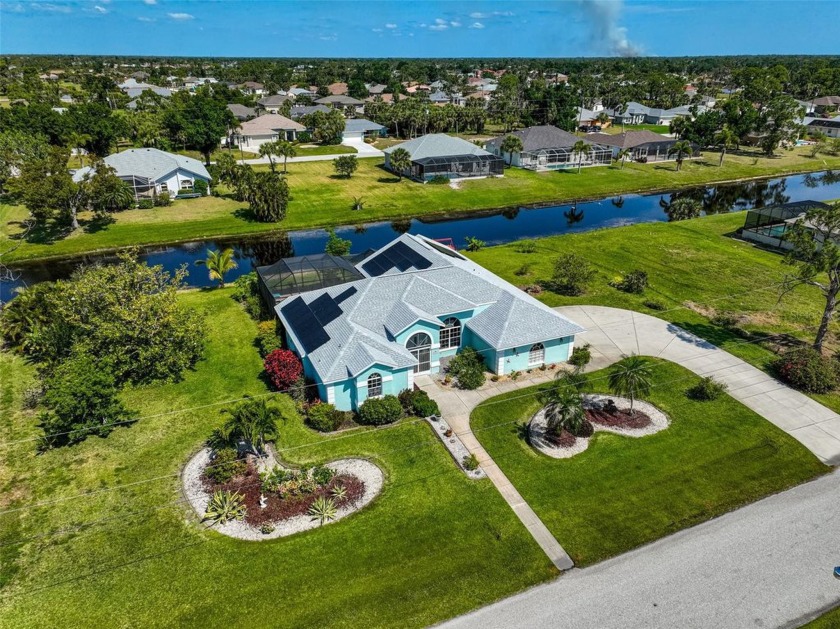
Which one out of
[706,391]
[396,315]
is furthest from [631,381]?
[396,315]

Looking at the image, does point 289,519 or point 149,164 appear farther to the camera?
point 149,164

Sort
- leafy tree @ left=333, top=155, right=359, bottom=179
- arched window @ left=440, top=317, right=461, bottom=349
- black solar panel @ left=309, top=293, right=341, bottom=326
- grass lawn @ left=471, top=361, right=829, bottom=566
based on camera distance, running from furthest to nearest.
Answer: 1. leafy tree @ left=333, top=155, right=359, bottom=179
2. arched window @ left=440, top=317, right=461, bottom=349
3. black solar panel @ left=309, top=293, right=341, bottom=326
4. grass lawn @ left=471, top=361, right=829, bottom=566

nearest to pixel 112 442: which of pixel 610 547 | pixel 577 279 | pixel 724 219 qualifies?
pixel 610 547

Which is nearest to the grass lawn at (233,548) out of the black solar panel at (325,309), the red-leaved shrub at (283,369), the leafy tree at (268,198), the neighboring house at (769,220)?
the red-leaved shrub at (283,369)

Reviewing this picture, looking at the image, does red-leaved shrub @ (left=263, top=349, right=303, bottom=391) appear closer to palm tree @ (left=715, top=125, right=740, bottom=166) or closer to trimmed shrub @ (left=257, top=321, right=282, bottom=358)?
trimmed shrub @ (left=257, top=321, right=282, bottom=358)

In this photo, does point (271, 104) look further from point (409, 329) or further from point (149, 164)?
point (409, 329)

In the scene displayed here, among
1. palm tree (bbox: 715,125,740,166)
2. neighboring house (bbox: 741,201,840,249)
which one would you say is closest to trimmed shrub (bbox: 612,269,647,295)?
neighboring house (bbox: 741,201,840,249)

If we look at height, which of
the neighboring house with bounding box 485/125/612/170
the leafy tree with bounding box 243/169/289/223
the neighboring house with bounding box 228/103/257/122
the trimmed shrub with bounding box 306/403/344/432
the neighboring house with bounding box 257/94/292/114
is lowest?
the trimmed shrub with bounding box 306/403/344/432

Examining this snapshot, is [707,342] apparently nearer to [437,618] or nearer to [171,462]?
[437,618]
